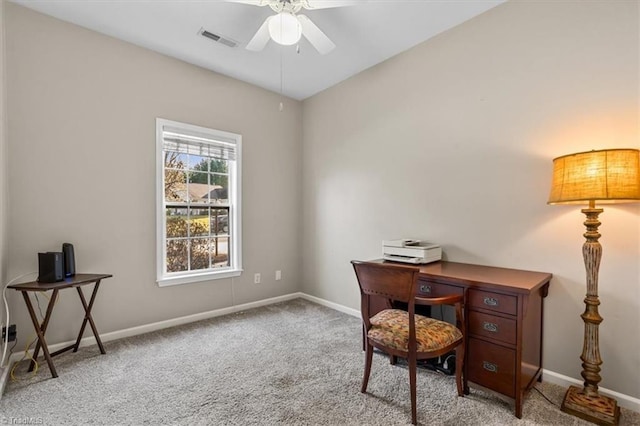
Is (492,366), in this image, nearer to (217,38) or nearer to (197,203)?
(197,203)

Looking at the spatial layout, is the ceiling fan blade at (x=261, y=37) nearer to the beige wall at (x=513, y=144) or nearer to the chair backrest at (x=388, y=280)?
the beige wall at (x=513, y=144)

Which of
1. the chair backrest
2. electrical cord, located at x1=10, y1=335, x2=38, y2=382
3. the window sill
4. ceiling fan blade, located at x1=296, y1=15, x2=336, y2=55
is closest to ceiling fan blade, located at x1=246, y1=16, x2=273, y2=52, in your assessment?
ceiling fan blade, located at x1=296, y1=15, x2=336, y2=55

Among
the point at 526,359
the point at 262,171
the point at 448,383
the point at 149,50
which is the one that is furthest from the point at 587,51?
the point at 149,50

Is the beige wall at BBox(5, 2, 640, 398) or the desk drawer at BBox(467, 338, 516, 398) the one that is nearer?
the desk drawer at BBox(467, 338, 516, 398)

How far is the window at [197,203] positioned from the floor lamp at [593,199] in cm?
302

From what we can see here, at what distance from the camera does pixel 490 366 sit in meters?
1.82

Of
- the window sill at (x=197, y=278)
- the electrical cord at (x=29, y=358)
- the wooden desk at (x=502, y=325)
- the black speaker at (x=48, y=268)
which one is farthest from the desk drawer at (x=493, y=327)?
the electrical cord at (x=29, y=358)

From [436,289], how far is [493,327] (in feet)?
1.29

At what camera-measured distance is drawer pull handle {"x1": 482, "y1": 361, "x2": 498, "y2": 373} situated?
1802 millimetres

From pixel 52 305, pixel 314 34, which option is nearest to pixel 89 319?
pixel 52 305

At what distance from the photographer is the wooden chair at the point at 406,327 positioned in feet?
5.51

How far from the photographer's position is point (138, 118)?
113 inches

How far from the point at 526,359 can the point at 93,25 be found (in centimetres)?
409

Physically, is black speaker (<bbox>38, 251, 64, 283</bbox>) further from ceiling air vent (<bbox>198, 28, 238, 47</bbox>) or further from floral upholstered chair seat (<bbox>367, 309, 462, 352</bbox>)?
floral upholstered chair seat (<bbox>367, 309, 462, 352</bbox>)
